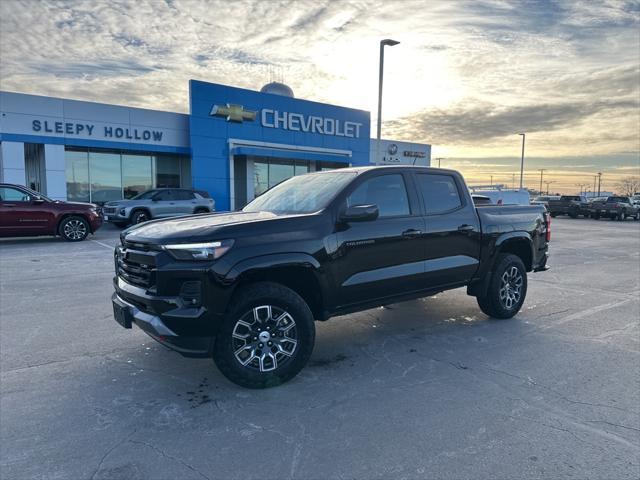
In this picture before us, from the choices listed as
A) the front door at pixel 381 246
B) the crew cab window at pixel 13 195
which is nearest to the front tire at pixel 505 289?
the front door at pixel 381 246

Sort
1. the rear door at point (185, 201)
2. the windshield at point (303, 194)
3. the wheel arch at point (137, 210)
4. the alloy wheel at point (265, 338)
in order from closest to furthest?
the alloy wheel at point (265, 338), the windshield at point (303, 194), the wheel arch at point (137, 210), the rear door at point (185, 201)

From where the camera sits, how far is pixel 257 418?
335cm

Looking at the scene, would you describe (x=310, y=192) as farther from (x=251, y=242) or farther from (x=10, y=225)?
(x=10, y=225)

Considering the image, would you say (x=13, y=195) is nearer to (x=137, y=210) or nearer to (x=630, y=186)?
(x=137, y=210)

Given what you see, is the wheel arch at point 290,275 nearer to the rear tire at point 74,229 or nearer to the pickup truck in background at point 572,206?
the rear tire at point 74,229

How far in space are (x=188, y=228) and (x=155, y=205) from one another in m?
14.5

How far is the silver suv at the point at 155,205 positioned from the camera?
16797mm

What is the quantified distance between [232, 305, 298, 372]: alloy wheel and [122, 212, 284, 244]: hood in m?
0.71

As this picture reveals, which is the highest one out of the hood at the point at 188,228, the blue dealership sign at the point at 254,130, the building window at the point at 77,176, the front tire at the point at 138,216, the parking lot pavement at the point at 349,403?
the blue dealership sign at the point at 254,130

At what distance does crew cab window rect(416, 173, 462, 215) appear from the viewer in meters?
5.14

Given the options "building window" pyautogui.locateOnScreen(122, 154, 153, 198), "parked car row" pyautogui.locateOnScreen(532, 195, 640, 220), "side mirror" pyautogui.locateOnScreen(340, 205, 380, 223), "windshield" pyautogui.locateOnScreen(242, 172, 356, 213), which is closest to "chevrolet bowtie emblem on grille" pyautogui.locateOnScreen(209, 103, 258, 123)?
"building window" pyautogui.locateOnScreen(122, 154, 153, 198)

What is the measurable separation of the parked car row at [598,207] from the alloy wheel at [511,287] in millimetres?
28175

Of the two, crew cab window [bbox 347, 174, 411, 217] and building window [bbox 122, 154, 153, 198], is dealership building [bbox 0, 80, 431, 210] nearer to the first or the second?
building window [bbox 122, 154, 153, 198]

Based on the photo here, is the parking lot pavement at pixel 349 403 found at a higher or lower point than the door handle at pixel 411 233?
lower
